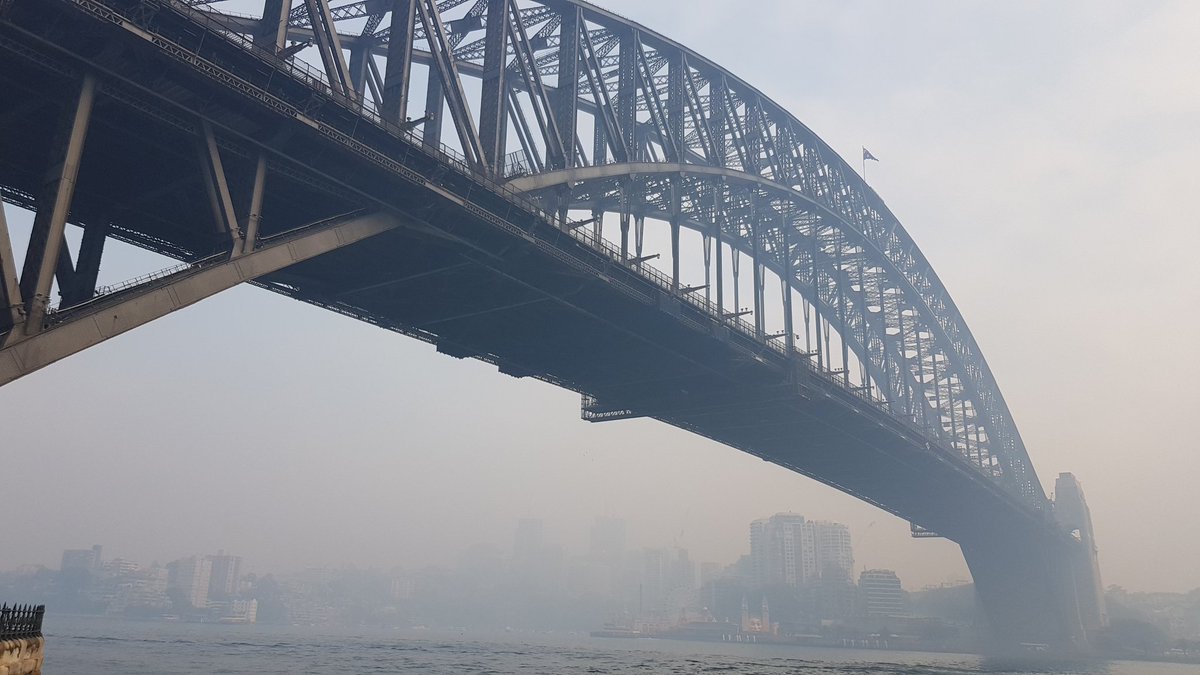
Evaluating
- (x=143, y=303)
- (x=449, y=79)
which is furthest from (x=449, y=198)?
(x=143, y=303)

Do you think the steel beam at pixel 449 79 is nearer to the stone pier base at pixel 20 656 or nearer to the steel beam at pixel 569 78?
the steel beam at pixel 569 78

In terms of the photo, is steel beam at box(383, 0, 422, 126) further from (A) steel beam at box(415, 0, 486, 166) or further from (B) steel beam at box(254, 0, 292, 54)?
(B) steel beam at box(254, 0, 292, 54)

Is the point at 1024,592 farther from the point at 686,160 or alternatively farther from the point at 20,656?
the point at 20,656

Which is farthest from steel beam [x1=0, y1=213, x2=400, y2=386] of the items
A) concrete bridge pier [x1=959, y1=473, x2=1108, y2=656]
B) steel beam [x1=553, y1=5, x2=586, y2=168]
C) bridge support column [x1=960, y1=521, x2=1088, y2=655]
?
bridge support column [x1=960, y1=521, x2=1088, y2=655]

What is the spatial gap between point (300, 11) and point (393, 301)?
13.7 metres

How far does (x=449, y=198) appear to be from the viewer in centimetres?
3591

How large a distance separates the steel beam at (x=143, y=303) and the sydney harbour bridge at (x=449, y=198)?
6 cm

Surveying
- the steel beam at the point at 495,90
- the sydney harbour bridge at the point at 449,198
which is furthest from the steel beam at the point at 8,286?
the steel beam at the point at 495,90

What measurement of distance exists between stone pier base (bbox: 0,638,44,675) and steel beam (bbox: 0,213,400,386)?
6195 mm

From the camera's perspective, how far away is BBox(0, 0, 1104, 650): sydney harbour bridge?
24609 mm

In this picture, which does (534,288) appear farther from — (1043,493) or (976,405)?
(1043,493)

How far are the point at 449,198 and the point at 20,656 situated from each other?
19967 millimetres

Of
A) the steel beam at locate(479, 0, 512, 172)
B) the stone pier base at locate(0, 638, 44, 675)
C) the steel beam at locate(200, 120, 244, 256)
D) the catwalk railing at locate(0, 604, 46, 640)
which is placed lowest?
the stone pier base at locate(0, 638, 44, 675)

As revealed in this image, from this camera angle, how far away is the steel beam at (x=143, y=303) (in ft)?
69.2
